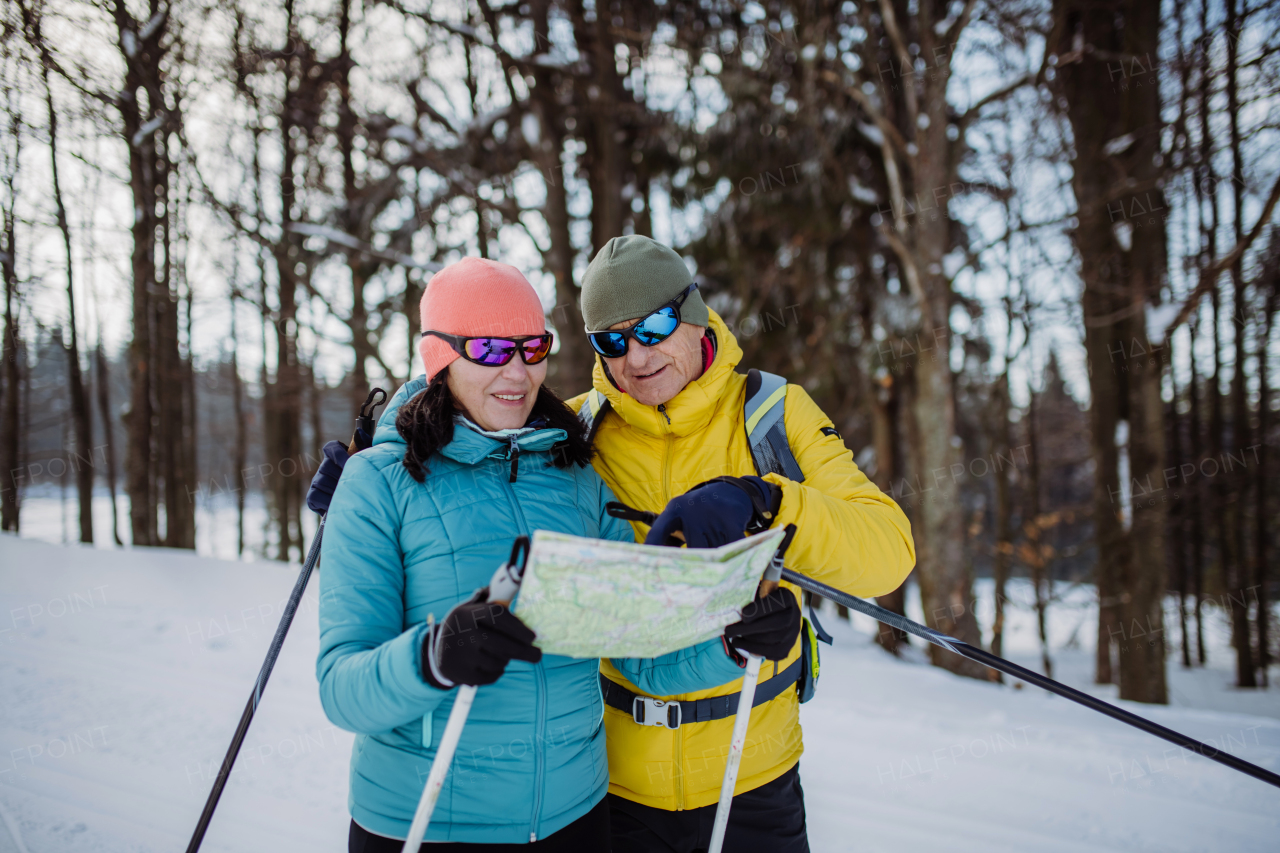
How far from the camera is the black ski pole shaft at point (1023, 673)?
1.59 meters

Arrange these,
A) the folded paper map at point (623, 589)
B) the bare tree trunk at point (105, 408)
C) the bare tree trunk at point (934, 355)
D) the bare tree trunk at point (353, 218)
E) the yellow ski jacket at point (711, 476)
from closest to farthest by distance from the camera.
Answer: the folded paper map at point (623, 589), the yellow ski jacket at point (711, 476), the bare tree trunk at point (934, 355), the bare tree trunk at point (353, 218), the bare tree trunk at point (105, 408)

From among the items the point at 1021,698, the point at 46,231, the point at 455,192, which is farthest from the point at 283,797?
the point at 46,231

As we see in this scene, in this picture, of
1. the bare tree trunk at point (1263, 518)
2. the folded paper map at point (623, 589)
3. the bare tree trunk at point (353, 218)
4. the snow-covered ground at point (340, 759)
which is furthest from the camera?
the bare tree trunk at point (1263, 518)

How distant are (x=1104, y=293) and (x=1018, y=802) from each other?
270 inches

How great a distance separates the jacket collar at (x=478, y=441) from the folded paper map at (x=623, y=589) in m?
0.47

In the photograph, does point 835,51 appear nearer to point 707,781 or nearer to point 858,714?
point 858,714

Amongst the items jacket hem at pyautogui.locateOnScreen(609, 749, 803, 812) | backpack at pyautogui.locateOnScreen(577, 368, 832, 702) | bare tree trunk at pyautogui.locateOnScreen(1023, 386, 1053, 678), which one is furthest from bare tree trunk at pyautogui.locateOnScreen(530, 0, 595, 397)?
bare tree trunk at pyautogui.locateOnScreen(1023, 386, 1053, 678)

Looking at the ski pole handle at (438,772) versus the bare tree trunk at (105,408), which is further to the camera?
the bare tree trunk at (105,408)

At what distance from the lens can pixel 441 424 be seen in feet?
5.15

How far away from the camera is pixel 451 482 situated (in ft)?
5.04

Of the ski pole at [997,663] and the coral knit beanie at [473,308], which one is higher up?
the coral knit beanie at [473,308]

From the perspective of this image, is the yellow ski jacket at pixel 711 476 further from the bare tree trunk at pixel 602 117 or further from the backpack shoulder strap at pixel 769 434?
the bare tree trunk at pixel 602 117

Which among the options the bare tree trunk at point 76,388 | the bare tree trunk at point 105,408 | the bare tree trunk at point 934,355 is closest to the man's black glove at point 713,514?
the bare tree trunk at point 934,355

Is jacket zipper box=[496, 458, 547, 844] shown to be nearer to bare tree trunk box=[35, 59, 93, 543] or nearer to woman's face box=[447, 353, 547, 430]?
woman's face box=[447, 353, 547, 430]
